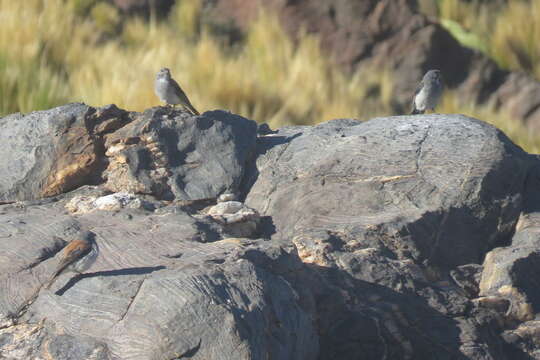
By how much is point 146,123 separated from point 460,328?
2.09m

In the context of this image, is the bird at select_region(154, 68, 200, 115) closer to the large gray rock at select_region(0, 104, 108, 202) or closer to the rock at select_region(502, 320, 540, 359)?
the large gray rock at select_region(0, 104, 108, 202)

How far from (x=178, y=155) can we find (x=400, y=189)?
1251 mm

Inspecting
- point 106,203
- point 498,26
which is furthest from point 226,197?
point 498,26

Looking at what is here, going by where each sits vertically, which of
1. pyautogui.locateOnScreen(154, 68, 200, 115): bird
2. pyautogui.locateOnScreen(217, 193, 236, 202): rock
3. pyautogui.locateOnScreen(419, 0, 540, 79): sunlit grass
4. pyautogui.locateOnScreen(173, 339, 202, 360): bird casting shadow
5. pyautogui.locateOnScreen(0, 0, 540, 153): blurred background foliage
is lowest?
pyautogui.locateOnScreen(0, 0, 540, 153): blurred background foliage

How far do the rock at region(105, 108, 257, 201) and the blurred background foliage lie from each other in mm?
2594

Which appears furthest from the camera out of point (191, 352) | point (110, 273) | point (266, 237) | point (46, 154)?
point (46, 154)

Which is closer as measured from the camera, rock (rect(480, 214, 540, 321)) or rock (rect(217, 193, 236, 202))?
rock (rect(480, 214, 540, 321))

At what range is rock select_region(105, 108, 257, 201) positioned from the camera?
543 centimetres

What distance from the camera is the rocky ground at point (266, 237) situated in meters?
3.89

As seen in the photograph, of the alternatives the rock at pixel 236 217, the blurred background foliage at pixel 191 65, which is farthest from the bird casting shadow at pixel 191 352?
the blurred background foliage at pixel 191 65

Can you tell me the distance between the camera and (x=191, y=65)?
9.91 m

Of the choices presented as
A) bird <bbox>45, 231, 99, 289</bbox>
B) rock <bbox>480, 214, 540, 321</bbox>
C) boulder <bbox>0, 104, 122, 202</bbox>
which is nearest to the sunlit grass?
A: rock <bbox>480, 214, 540, 321</bbox>

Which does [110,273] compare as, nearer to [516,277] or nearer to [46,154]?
[46,154]

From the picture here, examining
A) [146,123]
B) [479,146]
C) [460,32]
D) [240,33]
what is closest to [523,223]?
[479,146]
